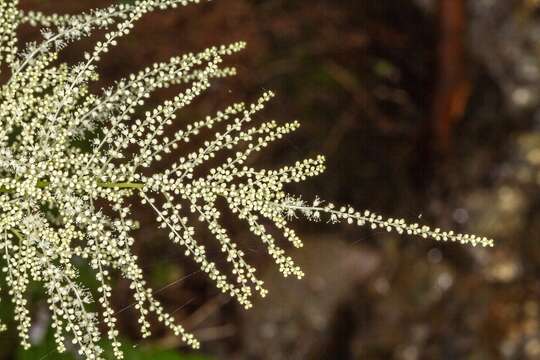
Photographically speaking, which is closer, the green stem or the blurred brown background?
the green stem

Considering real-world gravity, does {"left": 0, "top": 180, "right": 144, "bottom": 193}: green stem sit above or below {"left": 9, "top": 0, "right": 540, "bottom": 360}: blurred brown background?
below

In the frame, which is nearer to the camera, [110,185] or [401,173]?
[110,185]

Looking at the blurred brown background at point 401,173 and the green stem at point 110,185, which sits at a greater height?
the blurred brown background at point 401,173

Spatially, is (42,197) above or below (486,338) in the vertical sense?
above

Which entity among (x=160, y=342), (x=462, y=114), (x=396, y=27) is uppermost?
(x=396, y=27)

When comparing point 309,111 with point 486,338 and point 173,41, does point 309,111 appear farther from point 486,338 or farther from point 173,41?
point 486,338

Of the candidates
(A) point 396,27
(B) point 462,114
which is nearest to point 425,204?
(B) point 462,114

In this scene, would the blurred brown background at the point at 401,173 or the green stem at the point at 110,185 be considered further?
the blurred brown background at the point at 401,173

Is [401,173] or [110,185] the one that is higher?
[401,173]
